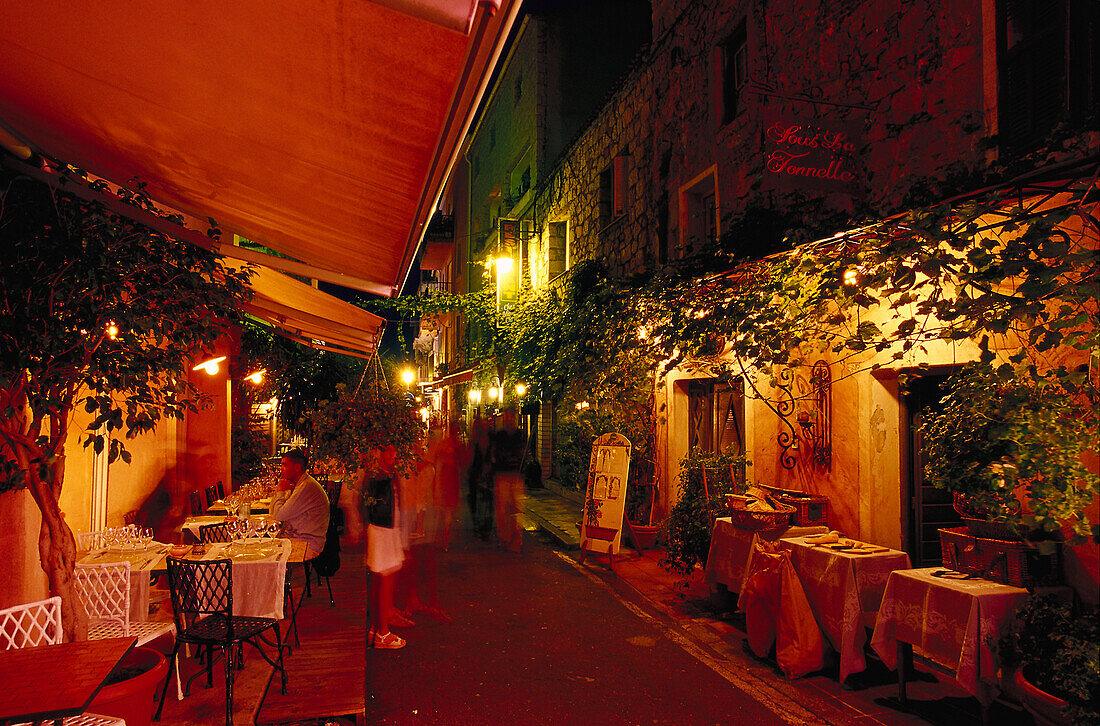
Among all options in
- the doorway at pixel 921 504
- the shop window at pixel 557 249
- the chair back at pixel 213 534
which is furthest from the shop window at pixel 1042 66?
the shop window at pixel 557 249

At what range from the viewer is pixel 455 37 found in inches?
89.0

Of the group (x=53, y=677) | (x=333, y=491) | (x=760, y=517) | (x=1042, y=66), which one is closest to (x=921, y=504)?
(x=760, y=517)

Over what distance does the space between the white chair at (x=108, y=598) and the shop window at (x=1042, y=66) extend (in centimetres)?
709

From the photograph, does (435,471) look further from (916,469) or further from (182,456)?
(916,469)

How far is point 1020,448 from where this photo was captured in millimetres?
3594

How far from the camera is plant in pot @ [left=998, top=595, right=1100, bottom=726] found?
3418 mm

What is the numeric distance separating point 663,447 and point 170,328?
8.56 metres

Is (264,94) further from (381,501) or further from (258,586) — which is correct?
(381,501)

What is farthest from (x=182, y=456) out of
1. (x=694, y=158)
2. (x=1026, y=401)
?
(x=1026, y=401)

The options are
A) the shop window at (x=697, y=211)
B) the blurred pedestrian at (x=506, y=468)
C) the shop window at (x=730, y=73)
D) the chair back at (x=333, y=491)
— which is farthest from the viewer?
the blurred pedestrian at (x=506, y=468)

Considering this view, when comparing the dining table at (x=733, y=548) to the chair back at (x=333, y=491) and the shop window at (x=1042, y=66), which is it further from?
the chair back at (x=333, y=491)

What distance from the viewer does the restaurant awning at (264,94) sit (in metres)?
2.30

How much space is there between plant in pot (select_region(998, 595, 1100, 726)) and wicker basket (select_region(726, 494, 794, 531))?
7.43ft

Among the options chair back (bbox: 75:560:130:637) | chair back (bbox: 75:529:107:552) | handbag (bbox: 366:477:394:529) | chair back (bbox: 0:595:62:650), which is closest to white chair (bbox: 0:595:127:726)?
chair back (bbox: 0:595:62:650)
